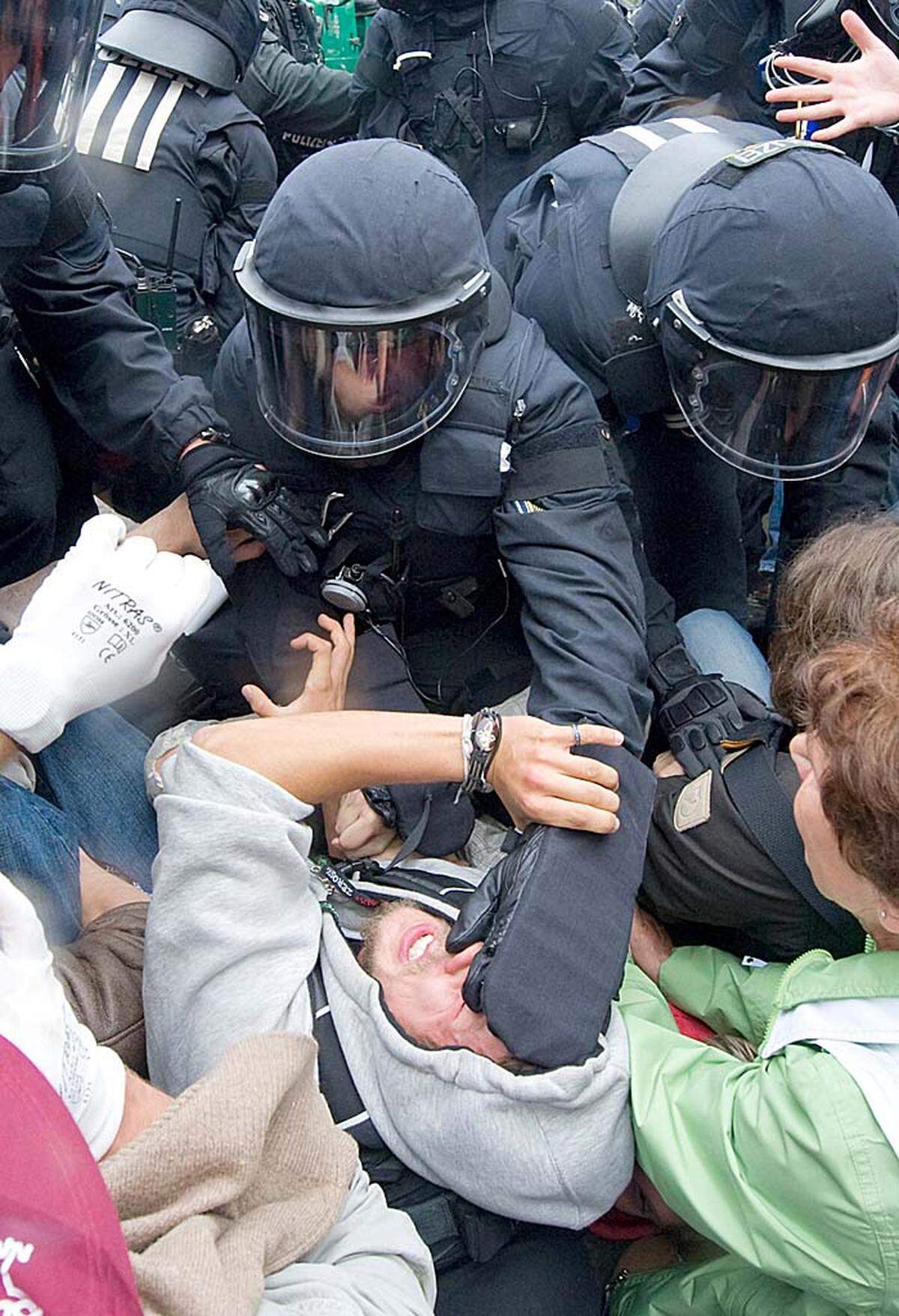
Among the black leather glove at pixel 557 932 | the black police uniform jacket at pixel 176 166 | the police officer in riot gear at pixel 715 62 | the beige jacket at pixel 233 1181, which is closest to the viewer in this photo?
the beige jacket at pixel 233 1181

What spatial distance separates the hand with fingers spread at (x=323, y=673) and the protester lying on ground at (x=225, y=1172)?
85cm

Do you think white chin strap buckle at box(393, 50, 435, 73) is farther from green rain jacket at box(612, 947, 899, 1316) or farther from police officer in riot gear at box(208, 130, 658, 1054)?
green rain jacket at box(612, 947, 899, 1316)

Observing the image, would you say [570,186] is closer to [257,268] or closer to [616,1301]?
[257,268]

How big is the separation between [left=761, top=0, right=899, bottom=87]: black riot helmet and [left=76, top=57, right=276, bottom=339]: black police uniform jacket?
4.46 feet

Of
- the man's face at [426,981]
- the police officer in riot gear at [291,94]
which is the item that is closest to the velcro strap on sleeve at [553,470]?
the man's face at [426,981]

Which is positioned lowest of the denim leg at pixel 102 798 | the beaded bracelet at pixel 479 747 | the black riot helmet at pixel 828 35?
the denim leg at pixel 102 798

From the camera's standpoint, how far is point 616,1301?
158 cm

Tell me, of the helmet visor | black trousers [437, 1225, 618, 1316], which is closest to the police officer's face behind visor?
the helmet visor

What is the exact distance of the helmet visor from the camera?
1.77 m

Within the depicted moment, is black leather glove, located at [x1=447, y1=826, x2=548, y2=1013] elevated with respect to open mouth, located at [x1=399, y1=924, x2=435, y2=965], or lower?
elevated

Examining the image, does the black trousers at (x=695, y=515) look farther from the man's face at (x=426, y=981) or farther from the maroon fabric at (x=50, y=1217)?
the maroon fabric at (x=50, y=1217)

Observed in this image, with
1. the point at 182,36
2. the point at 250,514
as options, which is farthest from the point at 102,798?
the point at 182,36

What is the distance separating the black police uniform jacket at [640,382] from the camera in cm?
209

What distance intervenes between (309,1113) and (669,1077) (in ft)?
1.58
